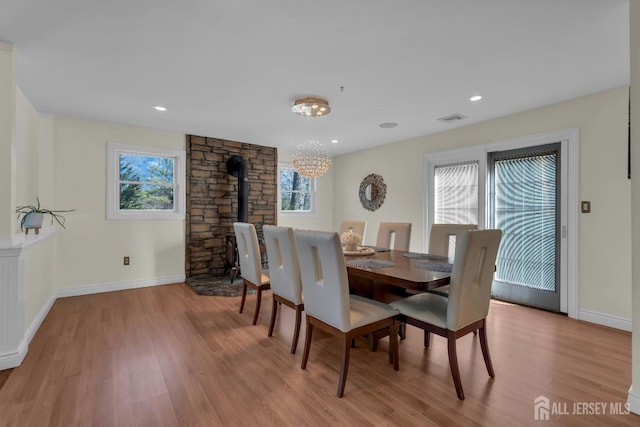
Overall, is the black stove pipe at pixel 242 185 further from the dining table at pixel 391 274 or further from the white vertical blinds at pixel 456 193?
the white vertical blinds at pixel 456 193

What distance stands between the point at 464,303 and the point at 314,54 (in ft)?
6.82

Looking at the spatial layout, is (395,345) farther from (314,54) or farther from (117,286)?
(117,286)

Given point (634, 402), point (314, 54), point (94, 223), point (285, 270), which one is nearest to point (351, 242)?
point (285, 270)

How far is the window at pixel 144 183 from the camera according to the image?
4242 millimetres

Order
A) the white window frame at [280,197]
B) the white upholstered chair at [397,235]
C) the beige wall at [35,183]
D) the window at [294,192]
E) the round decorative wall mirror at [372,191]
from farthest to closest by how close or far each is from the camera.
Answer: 1. the window at [294,192]
2. the white window frame at [280,197]
3. the round decorative wall mirror at [372,191]
4. the white upholstered chair at [397,235]
5. the beige wall at [35,183]

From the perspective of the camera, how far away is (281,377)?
2.10 m

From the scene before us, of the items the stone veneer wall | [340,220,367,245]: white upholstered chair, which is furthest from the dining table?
the stone veneer wall

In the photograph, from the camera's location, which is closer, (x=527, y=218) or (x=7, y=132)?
(x=7, y=132)

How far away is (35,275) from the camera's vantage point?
9.76 ft

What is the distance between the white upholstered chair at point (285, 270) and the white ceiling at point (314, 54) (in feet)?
4.64

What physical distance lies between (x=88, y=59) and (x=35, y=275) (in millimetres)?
2148

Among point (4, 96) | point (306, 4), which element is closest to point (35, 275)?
point (4, 96)

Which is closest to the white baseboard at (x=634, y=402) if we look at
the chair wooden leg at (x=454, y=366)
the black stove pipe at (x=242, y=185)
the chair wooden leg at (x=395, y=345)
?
the chair wooden leg at (x=454, y=366)

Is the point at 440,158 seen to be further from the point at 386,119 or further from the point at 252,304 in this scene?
the point at 252,304
